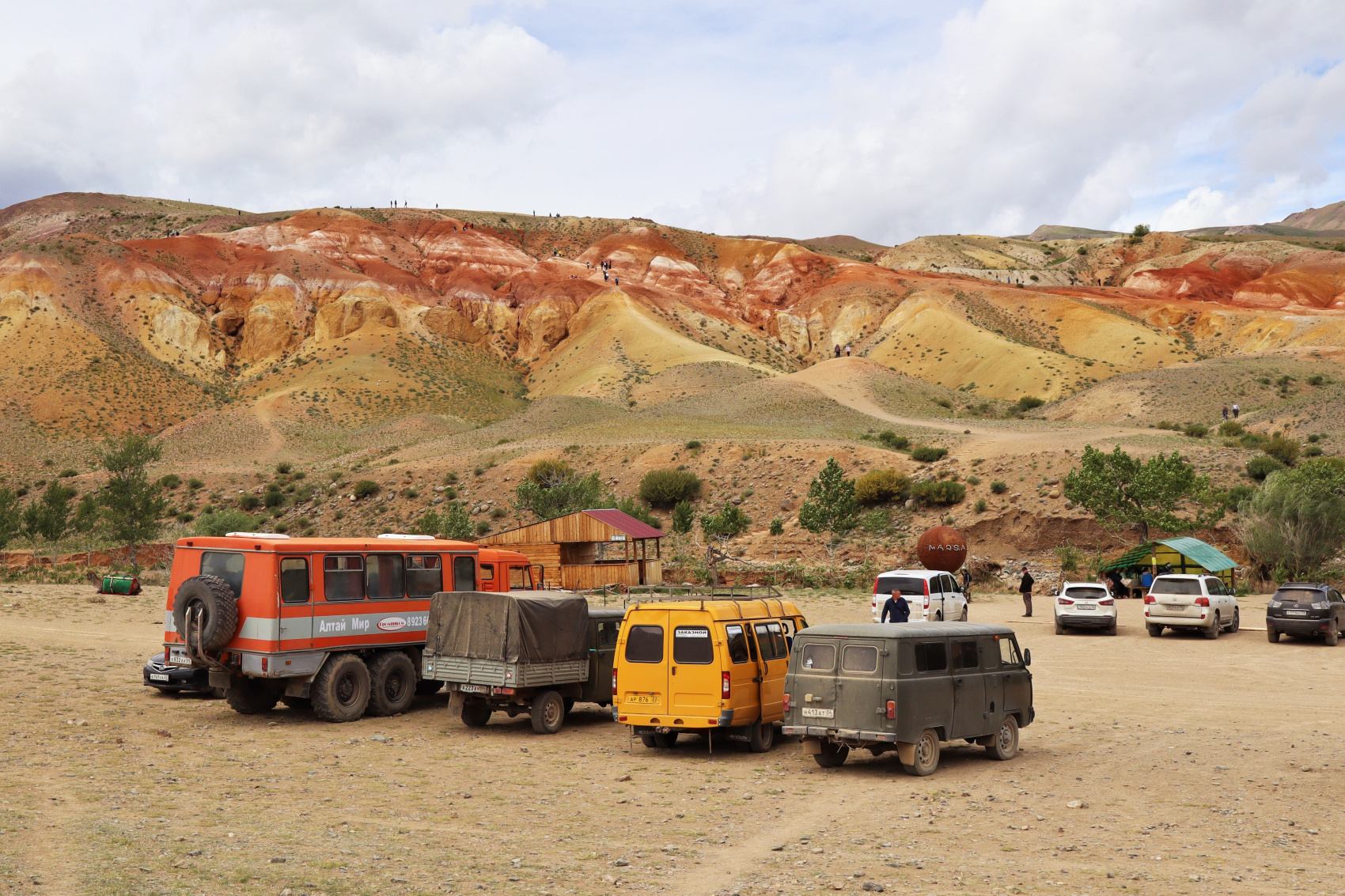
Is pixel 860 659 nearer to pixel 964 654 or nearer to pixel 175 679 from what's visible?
pixel 964 654

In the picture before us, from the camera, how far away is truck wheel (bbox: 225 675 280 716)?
1716cm

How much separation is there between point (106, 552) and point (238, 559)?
151 feet

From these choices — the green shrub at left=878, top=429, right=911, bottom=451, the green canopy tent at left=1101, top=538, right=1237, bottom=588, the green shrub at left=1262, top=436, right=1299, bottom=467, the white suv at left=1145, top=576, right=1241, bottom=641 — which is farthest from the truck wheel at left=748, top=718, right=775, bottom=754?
the green shrub at left=878, top=429, right=911, bottom=451

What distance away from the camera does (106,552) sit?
55.6 metres

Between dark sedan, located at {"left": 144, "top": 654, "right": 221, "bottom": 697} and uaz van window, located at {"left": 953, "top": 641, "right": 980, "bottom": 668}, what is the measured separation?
1285 centimetres

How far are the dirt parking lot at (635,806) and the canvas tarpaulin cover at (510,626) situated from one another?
Answer: 133 cm

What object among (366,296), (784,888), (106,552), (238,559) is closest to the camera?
(784,888)

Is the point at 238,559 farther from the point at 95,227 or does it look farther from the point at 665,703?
the point at 95,227

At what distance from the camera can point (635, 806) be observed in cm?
1136

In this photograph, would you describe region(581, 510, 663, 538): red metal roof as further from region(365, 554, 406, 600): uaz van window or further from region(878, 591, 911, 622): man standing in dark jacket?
region(365, 554, 406, 600): uaz van window

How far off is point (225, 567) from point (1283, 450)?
59589 mm

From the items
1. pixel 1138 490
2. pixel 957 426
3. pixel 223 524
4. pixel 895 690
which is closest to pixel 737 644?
pixel 895 690

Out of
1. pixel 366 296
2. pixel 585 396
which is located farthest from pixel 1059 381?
pixel 366 296

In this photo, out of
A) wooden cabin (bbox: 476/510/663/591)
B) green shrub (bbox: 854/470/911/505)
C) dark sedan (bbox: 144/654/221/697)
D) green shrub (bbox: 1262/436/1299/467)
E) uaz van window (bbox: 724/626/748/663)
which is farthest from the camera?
green shrub (bbox: 854/470/911/505)
